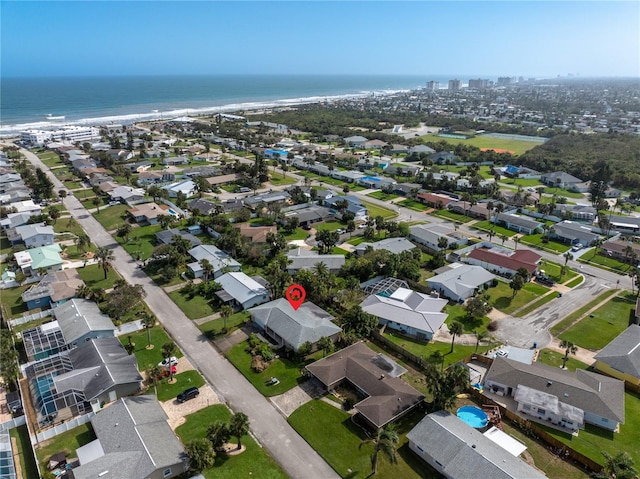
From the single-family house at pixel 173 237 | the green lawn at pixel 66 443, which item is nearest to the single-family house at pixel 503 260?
the single-family house at pixel 173 237

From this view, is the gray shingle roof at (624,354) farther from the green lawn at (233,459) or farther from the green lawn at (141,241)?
the green lawn at (141,241)

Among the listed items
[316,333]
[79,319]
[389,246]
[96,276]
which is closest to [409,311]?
[316,333]

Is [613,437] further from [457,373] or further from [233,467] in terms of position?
[233,467]

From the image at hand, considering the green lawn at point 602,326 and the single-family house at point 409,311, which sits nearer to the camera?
the single-family house at point 409,311

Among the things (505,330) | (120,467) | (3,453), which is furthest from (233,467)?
(505,330)

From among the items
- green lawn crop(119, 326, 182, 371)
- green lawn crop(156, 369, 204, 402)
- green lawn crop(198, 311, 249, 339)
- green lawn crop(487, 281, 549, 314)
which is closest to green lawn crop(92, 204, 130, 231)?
green lawn crop(119, 326, 182, 371)

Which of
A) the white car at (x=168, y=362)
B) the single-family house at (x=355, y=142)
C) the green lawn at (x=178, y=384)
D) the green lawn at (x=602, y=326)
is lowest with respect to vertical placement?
the green lawn at (x=602, y=326)

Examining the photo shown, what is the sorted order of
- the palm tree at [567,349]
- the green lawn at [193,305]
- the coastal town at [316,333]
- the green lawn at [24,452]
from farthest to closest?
the green lawn at [193,305] < the palm tree at [567,349] < the coastal town at [316,333] < the green lawn at [24,452]
